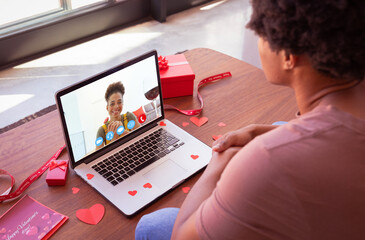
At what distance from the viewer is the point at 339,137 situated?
788mm

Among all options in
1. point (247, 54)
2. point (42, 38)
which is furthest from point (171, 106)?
point (42, 38)

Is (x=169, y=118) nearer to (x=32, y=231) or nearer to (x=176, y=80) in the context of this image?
(x=176, y=80)

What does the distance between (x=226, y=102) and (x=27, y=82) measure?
1.89 meters

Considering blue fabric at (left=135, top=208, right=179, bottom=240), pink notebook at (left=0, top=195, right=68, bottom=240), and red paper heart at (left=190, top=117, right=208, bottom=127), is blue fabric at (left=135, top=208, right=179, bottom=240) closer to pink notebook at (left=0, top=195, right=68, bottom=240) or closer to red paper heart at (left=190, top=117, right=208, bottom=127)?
pink notebook at (left=0, top=195, right=68, bottom=240)

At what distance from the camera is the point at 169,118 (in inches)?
59.4

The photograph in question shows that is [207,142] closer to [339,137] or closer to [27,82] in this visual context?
[339,137]

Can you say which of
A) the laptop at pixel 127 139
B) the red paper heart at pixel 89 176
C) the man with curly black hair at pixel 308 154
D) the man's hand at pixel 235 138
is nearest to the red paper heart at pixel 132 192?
the laptop at pixel 127 139

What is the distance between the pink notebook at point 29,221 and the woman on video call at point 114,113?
0.86ft

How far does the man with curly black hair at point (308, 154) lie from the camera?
2.49ft

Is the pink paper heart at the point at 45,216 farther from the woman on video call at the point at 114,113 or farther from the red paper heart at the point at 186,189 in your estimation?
the red paper heart at the point at 186,189

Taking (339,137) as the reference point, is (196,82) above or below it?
below

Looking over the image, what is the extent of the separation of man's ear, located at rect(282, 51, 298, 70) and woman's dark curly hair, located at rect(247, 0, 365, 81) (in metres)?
0.02

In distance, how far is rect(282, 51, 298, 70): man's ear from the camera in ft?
2.77

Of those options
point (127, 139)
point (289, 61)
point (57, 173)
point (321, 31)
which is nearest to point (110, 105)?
point (127, 139)
